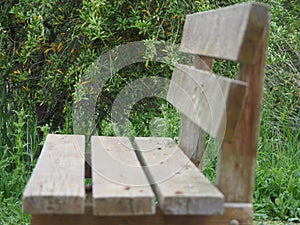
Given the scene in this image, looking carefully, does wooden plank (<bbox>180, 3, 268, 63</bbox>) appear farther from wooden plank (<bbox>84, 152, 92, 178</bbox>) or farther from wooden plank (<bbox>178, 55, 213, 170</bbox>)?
wooden plank (<bbox>84, 152, 92, 178</bbox>)

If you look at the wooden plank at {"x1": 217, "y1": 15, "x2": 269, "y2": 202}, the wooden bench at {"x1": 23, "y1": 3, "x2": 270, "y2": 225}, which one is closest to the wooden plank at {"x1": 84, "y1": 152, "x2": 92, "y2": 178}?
the wooden bench at {"x1": 23, "y1": 3, "x2": 270, "y2": 225}

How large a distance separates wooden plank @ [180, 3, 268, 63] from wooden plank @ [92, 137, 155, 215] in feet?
1.80

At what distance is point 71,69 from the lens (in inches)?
150

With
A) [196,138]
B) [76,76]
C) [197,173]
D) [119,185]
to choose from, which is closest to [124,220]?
[119,185]

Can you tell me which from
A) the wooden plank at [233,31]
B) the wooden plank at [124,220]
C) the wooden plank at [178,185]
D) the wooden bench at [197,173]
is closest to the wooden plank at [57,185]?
the wooden bench at [197,173]

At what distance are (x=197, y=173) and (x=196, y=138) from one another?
647 millimetres

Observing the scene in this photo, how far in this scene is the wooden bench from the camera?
5.78 ft

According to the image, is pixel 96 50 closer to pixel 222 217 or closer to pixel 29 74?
pixel 29 74

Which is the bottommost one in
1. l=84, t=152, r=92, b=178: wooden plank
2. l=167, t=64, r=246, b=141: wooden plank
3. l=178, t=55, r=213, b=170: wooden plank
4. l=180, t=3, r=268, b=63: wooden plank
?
l=84, t=152, r=92, b=178: wooden plank

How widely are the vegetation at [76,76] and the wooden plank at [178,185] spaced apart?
4.54ft

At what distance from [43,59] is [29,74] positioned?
185 mm

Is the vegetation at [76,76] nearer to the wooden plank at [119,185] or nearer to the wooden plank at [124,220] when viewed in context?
the wooden plank at [119,185]

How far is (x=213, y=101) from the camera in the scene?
2.00 m

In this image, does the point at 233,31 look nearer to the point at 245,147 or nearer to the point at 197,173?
the point at 245,147
